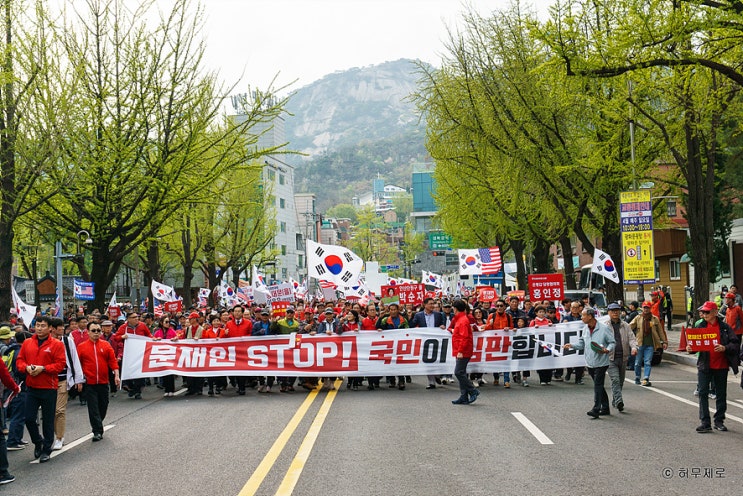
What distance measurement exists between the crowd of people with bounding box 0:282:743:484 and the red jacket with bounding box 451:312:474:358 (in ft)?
0.06

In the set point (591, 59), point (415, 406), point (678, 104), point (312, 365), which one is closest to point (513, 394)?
point (415, 406)

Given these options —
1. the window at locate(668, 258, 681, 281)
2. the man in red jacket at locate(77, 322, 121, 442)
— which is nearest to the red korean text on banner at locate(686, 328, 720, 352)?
the man in red jacket at locate(77, 322, 121, 442)

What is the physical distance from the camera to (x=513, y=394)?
51.2 ft

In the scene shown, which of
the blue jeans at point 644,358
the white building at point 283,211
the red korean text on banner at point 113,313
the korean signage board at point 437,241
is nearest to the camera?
the blue jeans at point 644,358

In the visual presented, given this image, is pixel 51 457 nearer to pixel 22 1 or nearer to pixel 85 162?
pixel 85 162

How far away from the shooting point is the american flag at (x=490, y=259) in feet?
139

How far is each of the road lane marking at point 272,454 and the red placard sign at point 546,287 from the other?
15.4 m

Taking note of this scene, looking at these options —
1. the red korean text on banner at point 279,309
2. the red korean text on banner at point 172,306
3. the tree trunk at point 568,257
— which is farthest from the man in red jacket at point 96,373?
the tree trunk at point 568,257

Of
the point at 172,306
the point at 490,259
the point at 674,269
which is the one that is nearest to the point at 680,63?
the point at 172,306

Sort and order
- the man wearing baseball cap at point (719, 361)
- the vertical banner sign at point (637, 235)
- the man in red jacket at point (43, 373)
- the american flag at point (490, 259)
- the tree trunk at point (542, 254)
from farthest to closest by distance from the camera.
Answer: the american flag at point (490, 259), the tree trunk at point (542, 254), the vertical banner sign at point (637, 235), the man wearing baseball cap at point (719, 361), the man in red jacket at point (43, 373)

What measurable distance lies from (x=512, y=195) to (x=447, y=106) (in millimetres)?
4401

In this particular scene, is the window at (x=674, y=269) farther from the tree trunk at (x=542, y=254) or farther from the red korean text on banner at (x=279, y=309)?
the red korean text on banner at (x=279, y=309)

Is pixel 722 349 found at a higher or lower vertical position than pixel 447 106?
lower

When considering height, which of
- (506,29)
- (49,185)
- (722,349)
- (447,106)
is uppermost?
(506,29)
